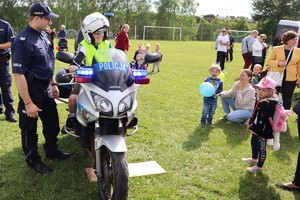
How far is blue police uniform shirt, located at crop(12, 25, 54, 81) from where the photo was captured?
3.68 m

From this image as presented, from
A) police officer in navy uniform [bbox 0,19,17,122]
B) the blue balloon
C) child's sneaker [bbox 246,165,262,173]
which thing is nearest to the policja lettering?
child's sneaker [bbox 246,165,262,173]

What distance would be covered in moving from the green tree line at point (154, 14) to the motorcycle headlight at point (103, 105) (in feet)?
167

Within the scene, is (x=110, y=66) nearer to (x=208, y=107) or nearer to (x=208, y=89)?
(x=208, y=89)

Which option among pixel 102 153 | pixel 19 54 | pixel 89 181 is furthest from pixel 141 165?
pixel 19 54

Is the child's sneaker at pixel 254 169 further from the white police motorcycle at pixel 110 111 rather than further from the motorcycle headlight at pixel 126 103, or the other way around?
the motorcycle headlight at pixel 126 103

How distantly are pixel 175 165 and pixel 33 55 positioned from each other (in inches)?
96.8

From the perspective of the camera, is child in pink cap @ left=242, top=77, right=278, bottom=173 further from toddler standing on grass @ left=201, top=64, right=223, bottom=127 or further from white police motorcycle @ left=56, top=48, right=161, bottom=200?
toddler standing on grass @ left=201, top=64, right=223, bottom=127

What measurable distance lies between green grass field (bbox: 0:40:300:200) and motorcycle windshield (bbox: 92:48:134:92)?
54.1 inches

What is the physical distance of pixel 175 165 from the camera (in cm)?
462

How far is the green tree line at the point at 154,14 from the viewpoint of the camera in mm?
54625

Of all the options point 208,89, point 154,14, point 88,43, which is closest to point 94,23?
point 88,43

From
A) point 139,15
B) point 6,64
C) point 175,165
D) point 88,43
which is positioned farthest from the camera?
point 139,15

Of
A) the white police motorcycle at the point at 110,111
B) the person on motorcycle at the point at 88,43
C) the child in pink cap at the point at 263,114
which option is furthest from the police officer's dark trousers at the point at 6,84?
the child in pink cap at the point at 263,114

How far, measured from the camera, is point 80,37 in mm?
5043
